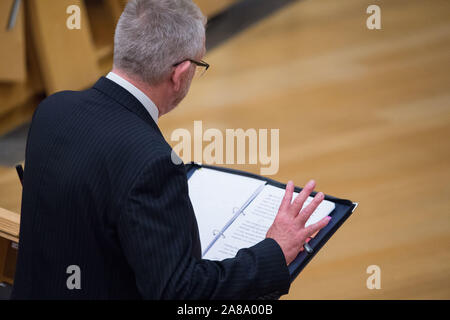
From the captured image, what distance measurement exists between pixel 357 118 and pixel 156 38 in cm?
212

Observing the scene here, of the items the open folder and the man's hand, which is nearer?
the man's hand

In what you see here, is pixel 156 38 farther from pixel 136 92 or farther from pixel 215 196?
pixel 215 196

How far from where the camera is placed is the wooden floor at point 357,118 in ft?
7.11

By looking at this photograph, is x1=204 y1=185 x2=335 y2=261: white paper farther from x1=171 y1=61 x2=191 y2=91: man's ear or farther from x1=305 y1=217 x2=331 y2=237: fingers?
x1=171 y1=61 x2=191 y2=91: man's ear

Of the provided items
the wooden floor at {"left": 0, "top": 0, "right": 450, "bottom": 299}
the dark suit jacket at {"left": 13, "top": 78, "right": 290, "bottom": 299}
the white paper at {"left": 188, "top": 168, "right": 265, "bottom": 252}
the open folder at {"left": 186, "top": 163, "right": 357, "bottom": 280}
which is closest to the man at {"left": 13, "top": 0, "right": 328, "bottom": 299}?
the dark suit jacket at {"left": 13, "top": 78, "right": 290, "bottom": 299}

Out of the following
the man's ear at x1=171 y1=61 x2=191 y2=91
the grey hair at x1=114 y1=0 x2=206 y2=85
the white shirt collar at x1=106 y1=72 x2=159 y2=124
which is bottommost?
the white shirt collar at x1=106 y1=72 x2=159 y2=124

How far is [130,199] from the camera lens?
95cm

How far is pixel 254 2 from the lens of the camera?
4.58 m

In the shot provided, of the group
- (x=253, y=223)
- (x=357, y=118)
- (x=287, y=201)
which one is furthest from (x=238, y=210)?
(x=357, y=118)

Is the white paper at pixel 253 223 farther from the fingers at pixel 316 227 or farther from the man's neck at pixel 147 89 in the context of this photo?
the man's neck at pixel 147 89

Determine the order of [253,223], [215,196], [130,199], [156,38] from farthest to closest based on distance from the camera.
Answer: [215,196] < [253,223] < [156,38] < [130,199]

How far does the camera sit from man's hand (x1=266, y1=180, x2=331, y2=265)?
1.11 m

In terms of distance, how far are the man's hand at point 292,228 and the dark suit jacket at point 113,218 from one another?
0.03m
